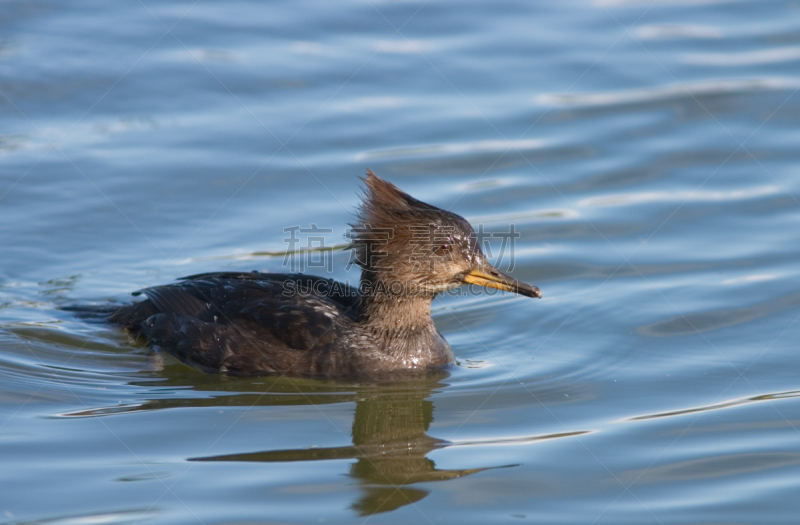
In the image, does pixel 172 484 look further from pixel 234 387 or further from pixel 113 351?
pixel 113 351

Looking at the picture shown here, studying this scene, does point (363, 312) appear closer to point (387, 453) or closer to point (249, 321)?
point (249, 321)

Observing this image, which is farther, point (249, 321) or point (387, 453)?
point (249, 321)

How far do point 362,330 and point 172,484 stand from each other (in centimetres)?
287

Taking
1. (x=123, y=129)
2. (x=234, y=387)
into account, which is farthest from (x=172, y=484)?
(x=123, y=129)

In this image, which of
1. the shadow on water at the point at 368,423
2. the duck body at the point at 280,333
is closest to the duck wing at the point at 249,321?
the duck body at the point at 280,333

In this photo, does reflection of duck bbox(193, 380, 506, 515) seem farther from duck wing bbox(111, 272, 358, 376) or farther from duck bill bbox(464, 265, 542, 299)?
duck bill bbox(464, 265, 542, 299)

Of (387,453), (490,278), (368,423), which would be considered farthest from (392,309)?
(387,453)

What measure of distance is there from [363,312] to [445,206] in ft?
9.39

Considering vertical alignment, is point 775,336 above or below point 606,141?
below

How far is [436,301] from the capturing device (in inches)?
414

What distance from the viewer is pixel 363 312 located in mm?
9211

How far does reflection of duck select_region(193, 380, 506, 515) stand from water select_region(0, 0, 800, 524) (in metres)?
0.03

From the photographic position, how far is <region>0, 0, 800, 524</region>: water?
6.86 meters

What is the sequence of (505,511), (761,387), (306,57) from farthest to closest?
(306,57) → (761,387) → (505,511)
